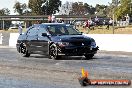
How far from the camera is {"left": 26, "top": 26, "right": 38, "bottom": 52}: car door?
63.3ft

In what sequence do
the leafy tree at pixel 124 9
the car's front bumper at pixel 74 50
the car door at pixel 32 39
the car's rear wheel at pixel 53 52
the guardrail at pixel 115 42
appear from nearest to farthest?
the car's front bumper at pixel 74 50
the car's rear wheel at pixel 53 52
the car door at pixel 32 39
the guardrail at pixel 115 42
the leafy tree at pixel 124 9

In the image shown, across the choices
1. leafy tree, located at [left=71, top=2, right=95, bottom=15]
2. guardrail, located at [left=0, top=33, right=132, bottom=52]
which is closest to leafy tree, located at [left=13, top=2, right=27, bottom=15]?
leafy tree, located at [left=71, top=2, right=95, bottom=15]

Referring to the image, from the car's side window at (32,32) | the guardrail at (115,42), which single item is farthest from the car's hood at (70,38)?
the guardrail at (115,42)

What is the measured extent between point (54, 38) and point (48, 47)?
46 centimetres

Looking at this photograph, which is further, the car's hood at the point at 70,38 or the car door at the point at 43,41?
the car door at the point at 43,41

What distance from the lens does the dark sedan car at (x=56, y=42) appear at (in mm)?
17328

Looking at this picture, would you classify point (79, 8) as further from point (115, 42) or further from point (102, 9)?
point (115, 42)

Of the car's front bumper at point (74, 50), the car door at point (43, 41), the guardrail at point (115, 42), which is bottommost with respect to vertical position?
the guardrail at point (115, 42)

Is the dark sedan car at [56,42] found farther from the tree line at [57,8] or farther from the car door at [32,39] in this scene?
the tree line at [57,8]

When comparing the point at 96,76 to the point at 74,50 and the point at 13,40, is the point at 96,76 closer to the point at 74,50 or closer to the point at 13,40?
the point at 74,50

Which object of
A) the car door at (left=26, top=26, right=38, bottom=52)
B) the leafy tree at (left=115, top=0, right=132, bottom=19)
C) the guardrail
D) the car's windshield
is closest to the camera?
the car's windshield

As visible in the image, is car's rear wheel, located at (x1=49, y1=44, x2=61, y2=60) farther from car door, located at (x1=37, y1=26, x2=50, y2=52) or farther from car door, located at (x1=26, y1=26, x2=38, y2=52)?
car door, located at (x1=26, y1=26, x2=38, y2=52)

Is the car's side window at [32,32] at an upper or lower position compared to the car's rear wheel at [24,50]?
upper

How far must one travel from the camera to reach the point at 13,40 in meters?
34.2
